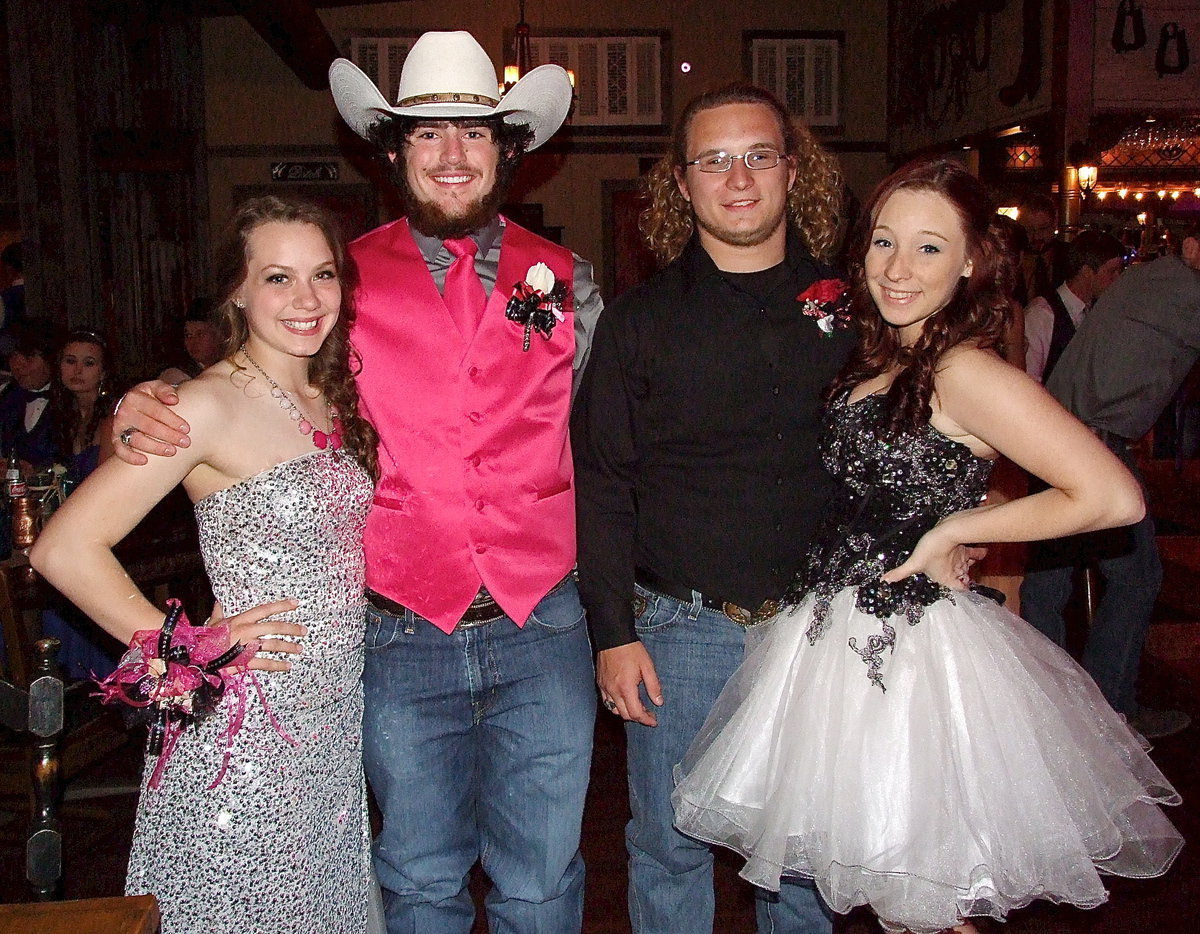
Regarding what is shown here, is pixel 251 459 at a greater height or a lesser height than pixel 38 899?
greater

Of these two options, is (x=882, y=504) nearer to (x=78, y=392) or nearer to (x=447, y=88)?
(x=447, y=88)

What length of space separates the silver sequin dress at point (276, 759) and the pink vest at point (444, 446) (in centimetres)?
14

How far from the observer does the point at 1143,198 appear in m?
11.3

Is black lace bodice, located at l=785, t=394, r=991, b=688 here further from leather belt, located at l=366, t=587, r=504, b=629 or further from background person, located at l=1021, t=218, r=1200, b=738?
background person, located at l=1021, t=218, r=1200, b=738

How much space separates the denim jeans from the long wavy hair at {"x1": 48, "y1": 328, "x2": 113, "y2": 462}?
4.32 metres

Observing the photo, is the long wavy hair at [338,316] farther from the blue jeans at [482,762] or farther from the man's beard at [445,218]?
the blue jeans at [482,762]

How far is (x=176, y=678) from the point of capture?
1.83 meters

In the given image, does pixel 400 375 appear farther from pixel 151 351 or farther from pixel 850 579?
pixel 151 351

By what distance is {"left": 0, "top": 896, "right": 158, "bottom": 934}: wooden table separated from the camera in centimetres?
140

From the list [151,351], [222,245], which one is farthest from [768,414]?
[151,351]

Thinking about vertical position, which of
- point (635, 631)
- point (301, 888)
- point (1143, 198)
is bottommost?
point (301, 888)

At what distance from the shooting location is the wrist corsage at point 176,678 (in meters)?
1.83

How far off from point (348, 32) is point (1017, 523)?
10.2 meters

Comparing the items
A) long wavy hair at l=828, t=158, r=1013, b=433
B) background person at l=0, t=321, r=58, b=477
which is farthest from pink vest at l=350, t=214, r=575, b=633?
background person at l=0, t=321, r=58, b=477
